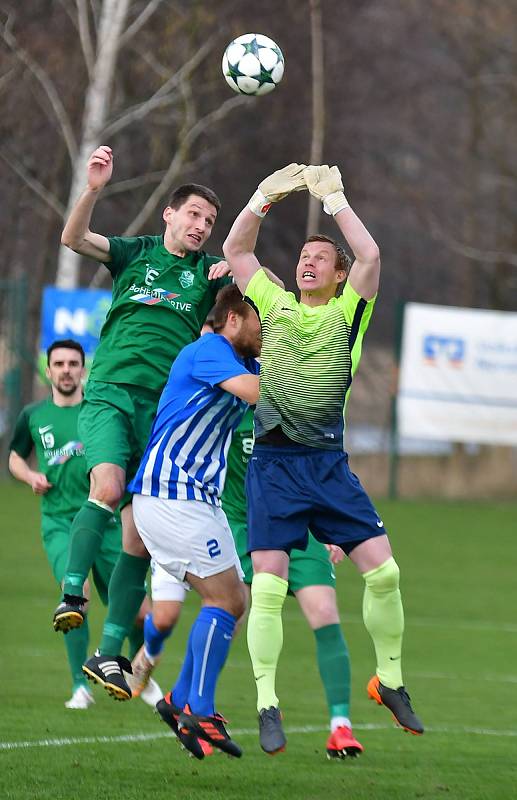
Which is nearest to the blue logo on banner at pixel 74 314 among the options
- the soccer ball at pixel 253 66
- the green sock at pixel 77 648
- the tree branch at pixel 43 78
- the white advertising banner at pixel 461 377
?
the tree branch at pixel 43 78

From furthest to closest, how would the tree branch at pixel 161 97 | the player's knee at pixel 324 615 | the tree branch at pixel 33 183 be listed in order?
the tree branch at pixel 33 183, the tree branch at pixel 161 97, the player's knee at pixel 324 615

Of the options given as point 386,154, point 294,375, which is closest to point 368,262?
point 294,375

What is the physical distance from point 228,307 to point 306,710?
143 inches

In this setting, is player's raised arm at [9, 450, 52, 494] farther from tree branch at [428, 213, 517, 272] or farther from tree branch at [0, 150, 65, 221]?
tree branch at [428, 213, 517, 272]

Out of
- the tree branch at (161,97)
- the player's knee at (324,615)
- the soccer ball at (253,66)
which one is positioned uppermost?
the tree branch at (161,97)

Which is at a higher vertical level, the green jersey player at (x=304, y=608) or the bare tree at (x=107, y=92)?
the bare tree at (x=107, y=92)

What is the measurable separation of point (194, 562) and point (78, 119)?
18197 mm

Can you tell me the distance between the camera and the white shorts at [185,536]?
7.09 meters

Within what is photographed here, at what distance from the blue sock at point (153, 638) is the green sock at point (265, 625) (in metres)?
1.47

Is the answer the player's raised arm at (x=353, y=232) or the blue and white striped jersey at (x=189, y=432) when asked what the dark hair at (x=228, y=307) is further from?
the player's raised arm at (x=353, y=232)

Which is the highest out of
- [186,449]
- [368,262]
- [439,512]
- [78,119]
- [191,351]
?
[78,119]

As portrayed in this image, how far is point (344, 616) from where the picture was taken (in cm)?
1405

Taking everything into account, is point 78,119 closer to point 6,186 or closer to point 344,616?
point 6,186

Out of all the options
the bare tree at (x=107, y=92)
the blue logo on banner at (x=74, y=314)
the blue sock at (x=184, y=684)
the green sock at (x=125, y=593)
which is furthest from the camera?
the bare tree at (x=107, y=92)
